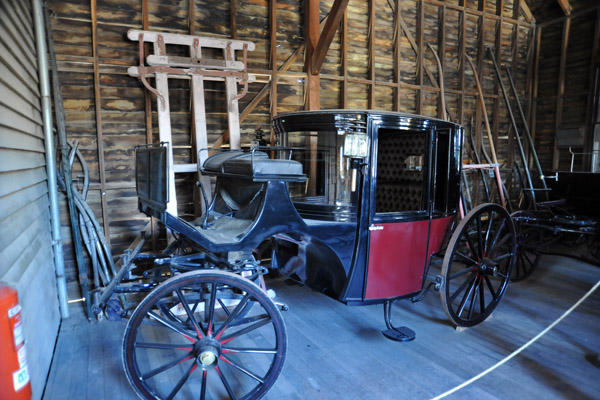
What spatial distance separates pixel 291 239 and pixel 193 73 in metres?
2.22

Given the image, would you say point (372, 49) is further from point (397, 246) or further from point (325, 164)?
point (397, 246)

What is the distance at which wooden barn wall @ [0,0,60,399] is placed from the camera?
7.07ft

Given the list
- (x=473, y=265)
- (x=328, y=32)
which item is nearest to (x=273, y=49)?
(x=328, y=32)

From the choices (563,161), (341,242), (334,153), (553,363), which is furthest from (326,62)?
(563,161)

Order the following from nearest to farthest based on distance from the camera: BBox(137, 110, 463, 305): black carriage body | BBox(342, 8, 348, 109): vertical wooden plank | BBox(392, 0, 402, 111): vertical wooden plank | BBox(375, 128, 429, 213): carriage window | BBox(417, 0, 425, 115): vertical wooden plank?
BBox(137, 110, 463, 305): black carriage body < BBox(375, 128, 429, 213): carriage window < BBox(342, 8, 348, 109): vertical wooden plank < BBox(392, 0, 402, 111): vertical wooden plank < BBox(417, 0, 425, 115): vertical wooden plank

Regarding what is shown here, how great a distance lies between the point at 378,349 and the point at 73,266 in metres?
3.19

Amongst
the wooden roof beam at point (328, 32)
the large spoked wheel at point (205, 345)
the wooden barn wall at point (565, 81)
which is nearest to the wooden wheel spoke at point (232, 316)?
the large spoked wheel at point (205, 345)

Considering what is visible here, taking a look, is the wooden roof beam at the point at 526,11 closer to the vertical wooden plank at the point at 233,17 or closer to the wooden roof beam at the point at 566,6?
the wooden roof beam at the point at 566,6

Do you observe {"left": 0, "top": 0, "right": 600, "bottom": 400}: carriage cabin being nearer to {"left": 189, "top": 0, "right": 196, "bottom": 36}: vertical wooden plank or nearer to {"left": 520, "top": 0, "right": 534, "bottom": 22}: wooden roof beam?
{"left": 189, "top": 0, "right": 196, "bottom": 36}: vertical wooden plank

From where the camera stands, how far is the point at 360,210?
2.69 metres

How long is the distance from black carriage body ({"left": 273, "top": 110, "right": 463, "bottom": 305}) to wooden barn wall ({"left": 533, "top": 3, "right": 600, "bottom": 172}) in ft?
16.7

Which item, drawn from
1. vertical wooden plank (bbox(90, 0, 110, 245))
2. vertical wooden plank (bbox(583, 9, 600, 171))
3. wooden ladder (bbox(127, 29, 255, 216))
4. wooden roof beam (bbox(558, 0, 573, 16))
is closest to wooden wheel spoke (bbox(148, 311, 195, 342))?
wooden ladder (bbox(127, 29, 255, 216))

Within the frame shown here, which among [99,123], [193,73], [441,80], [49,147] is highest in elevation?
[441,80]

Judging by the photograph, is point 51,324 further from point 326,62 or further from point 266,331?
point 326,62
